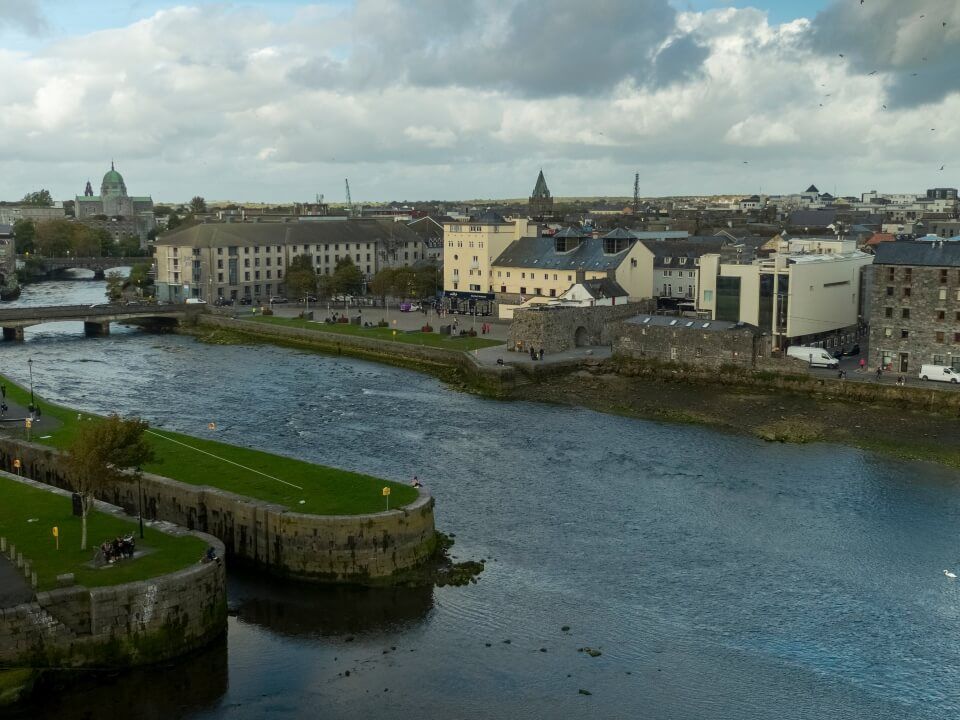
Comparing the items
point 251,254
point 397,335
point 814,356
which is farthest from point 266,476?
point 251,254

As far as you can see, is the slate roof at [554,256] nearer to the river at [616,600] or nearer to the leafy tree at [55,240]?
the river at [616,600]

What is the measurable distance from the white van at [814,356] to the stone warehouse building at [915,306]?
2.24m

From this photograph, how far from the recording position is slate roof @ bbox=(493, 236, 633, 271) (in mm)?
80125

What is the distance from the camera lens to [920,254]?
185 feet

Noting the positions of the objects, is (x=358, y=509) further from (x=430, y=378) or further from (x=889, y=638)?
(x=430, y=378)

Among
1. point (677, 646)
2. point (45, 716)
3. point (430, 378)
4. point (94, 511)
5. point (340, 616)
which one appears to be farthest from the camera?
point (430, 378)

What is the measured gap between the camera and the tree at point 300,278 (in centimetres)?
9919

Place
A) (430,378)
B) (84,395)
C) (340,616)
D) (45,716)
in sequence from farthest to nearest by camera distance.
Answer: (430,378), (84,395), (340,616), (45,716)

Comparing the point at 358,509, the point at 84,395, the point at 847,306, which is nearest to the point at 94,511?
the point at 358,509

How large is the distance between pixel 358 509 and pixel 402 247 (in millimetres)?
94049

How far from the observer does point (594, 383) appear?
6075 centimetres

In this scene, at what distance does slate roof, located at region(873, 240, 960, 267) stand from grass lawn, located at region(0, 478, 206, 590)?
4242 cm

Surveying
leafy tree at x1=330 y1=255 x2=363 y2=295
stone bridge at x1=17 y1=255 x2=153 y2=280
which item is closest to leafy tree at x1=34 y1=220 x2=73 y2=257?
stone bridge at x1=17 y1=255 x2=153 y2=280

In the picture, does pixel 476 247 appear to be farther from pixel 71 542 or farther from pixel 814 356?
pixel 71 542
